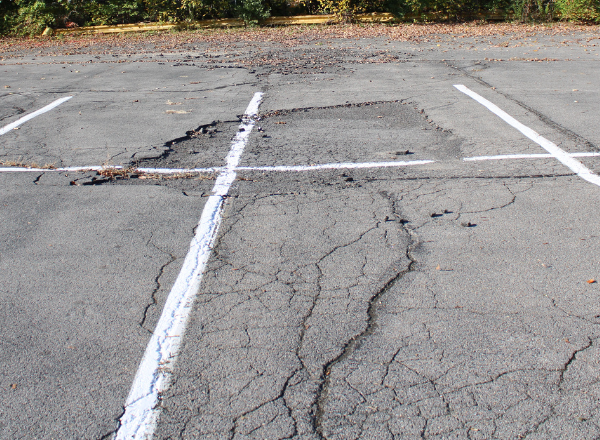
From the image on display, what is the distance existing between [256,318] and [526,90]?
8.34 metres

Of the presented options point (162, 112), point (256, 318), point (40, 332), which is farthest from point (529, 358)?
point (162, 112)

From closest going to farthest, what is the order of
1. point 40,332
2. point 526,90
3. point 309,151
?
1. point 40,332
2. point 309,151
3. point 526,90

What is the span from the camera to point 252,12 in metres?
23.7

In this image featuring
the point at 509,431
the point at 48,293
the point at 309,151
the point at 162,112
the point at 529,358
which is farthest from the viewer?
the point at 162,112

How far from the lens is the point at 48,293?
3.87 m

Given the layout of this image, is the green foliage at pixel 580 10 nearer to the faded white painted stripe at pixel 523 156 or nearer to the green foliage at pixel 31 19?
the faded white painted stripe at pixel 523 156

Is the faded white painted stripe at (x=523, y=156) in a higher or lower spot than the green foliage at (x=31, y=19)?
lower

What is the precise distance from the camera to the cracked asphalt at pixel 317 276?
280 centimetres

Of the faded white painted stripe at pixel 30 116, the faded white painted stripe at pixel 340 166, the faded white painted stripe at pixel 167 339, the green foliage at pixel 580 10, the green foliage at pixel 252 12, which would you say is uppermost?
the green foliage at pixel 252 12

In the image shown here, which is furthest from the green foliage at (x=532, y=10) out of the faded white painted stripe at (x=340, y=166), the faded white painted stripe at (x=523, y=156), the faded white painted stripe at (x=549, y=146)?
the faded white painted stripe at (x=340, y=166)

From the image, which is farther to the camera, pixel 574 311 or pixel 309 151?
pixel 309 151

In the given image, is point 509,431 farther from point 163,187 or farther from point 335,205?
point 163,187

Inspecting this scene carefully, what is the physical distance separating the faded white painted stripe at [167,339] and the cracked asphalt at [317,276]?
0.22ft

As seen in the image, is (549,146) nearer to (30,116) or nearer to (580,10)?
(30,116)
